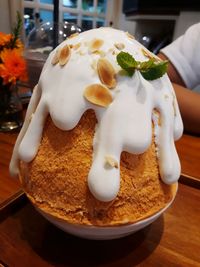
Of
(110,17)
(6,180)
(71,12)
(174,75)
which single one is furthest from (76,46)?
(110,17)

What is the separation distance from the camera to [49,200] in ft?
0.96

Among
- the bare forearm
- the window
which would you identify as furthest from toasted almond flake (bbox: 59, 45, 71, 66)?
the window

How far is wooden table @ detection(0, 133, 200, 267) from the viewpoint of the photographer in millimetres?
309

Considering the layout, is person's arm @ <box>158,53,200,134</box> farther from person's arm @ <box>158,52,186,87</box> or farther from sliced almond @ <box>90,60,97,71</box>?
sliced almond @ <box>90,60,97,71</box>

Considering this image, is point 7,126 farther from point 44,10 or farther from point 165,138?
point 44,10

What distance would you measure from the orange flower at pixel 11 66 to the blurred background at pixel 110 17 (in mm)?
406

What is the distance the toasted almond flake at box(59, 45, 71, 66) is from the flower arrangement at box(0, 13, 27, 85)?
348 millimetres

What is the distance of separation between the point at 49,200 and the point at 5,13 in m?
1.87

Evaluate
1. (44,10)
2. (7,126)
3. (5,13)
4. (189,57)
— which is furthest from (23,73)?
(44,10)

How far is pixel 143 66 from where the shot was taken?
0.29m

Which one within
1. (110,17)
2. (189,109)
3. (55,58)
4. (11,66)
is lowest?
(110,17)

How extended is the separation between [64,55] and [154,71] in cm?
10

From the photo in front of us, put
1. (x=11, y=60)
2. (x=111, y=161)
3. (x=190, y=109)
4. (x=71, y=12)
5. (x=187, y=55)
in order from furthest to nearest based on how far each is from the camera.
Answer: (x=71, y=12) < (x=187, y=55) < (x=190, y=109) < (x=11, y=60) < (x=111, y=161)

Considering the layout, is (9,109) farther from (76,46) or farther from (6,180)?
(76,46)
